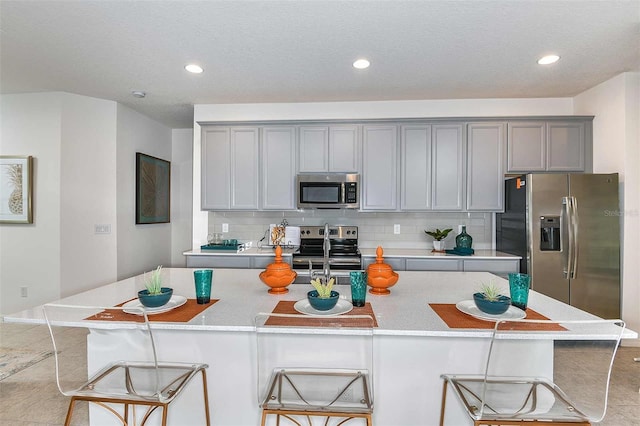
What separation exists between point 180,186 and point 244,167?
186cm

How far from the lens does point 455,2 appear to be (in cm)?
196

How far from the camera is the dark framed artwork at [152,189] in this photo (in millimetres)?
4188

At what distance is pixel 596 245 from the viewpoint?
9.87 ft

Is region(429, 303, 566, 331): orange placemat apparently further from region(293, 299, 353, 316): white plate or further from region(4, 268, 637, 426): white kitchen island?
region(293, 299, 353, 316): white plate

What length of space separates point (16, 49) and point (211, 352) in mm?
2880

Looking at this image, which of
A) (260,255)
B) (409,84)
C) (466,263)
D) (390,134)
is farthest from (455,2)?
(260,255)

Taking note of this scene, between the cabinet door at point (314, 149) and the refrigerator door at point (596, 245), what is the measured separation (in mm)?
2376

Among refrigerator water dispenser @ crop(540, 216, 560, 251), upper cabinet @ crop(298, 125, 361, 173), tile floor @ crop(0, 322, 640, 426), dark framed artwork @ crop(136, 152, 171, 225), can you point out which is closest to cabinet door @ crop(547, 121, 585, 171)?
refrigerator water dispenser @ crop(540, 216, 560, 251)

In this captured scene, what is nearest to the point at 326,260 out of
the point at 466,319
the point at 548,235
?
the point at 466,319

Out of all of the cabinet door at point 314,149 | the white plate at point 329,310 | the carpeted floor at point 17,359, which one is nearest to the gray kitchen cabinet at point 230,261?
the cabinet door at point 314,149

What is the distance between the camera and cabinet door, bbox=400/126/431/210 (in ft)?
A: 11.8

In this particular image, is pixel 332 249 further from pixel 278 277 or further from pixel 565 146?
pixel 565 146

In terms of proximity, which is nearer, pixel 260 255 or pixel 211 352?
pixel 211 352

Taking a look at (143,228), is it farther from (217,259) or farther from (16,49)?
(16,49)
